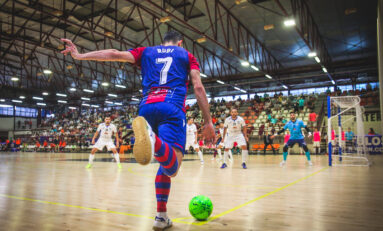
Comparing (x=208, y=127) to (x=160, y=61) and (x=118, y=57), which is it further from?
(x=118, y=57)

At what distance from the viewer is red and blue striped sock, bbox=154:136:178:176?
2232 millimetres

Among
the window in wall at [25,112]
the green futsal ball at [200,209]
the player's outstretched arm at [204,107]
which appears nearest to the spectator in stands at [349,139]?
the green futsal ball at [200,209]

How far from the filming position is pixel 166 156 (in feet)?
7.54

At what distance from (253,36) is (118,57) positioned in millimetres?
A: 19456

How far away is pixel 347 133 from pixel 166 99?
48.0 feet

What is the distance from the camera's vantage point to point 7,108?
45.8 m

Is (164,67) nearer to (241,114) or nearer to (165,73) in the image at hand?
(165,73)

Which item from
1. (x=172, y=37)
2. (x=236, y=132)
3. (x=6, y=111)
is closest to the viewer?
(x=172, y=37)

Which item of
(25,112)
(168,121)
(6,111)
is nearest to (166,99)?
(168,121)

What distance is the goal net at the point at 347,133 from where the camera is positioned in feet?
34.5

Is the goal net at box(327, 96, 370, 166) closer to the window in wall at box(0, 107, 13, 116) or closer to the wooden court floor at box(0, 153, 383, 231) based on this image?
the wooden court floor at box(0, 153, 383, 231)

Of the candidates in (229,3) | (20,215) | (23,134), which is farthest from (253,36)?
(23,134)

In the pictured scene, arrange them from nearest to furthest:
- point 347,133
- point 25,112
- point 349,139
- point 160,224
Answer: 1. point 160,224
2. point 349,139
3. point 347,133
4. point 25,112

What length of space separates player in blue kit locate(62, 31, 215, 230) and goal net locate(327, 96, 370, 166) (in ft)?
26.6
